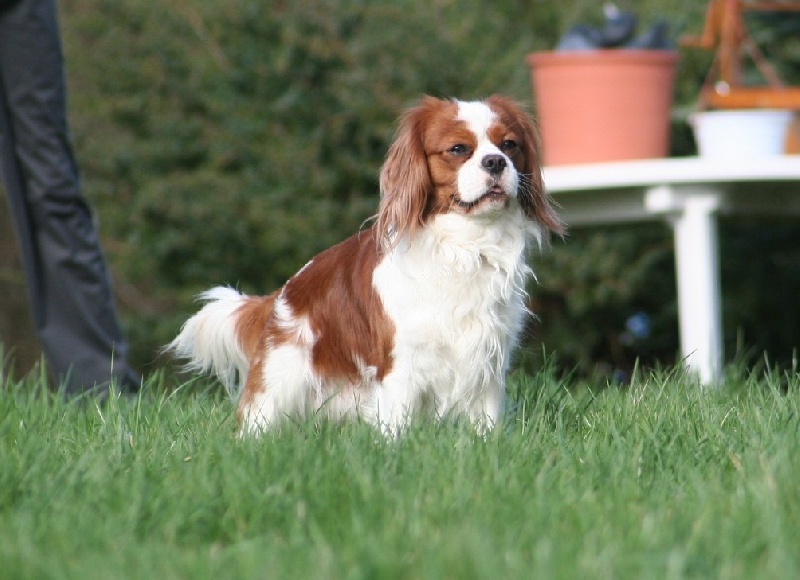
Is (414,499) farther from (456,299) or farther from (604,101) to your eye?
(604,101)

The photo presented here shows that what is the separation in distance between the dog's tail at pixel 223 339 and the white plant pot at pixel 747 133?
6.19ft

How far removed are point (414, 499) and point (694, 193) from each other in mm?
2686

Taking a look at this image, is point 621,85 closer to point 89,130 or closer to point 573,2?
point 573,2

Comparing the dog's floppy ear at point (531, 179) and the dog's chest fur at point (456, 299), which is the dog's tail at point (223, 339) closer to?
the dog's chest fur at point (456, 299)

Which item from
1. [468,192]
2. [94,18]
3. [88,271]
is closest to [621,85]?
[468,192]

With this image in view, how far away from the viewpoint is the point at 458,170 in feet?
11.1

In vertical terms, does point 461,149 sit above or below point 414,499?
above

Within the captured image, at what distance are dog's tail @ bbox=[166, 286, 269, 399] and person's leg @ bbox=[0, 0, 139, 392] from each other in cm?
26

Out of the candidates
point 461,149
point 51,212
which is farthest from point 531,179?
point 51,212

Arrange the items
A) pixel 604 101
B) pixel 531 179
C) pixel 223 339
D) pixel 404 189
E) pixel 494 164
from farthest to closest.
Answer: pixel 604 101 < pixel 223 339 < pixel 531 179 < pixel 404 189 < pixel 494 164

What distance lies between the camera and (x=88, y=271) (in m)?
4.12

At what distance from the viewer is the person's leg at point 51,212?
3988mm

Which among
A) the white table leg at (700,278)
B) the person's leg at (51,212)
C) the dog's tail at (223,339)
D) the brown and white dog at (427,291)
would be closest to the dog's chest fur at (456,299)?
the brown and white dog at (427,291)

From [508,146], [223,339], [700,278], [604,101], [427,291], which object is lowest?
[700,278]
